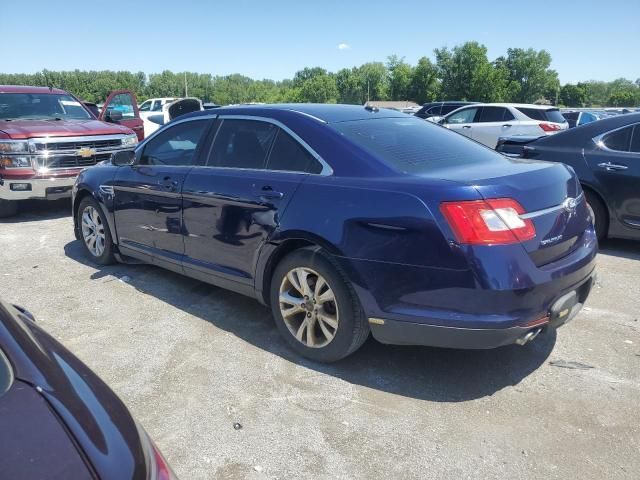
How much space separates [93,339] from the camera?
3.99m

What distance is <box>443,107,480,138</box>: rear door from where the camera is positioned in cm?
1408

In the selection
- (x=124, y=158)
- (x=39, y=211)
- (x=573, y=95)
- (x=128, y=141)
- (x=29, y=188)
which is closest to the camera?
(x=124, y=158)

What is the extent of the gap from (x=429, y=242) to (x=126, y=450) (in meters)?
1.91

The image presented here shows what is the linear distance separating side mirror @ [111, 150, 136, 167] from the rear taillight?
10.6 ft

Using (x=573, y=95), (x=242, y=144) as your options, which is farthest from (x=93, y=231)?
(x=573, y=95)

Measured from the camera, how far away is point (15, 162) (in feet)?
24.8

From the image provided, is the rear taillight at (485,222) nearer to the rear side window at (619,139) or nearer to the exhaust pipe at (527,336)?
the exhaust pipe at (527,336)

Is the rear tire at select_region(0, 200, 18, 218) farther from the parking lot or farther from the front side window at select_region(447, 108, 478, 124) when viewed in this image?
the front side window at select_region(447, 108, 478, 124)

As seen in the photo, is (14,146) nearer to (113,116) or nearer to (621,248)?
(113,116)

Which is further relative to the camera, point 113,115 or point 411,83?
point 411,83

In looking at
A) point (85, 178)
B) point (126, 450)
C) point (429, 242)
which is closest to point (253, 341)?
point (429, 242)

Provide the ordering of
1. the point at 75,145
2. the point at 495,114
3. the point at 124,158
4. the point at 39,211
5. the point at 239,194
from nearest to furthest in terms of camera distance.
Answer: the point at 239,194 → the point at 124,158 → the point at 75,145 → the point at 39,211 → the point at 495,114

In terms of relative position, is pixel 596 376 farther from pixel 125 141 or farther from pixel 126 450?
pixel 125 141

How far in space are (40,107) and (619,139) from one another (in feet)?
27.3
